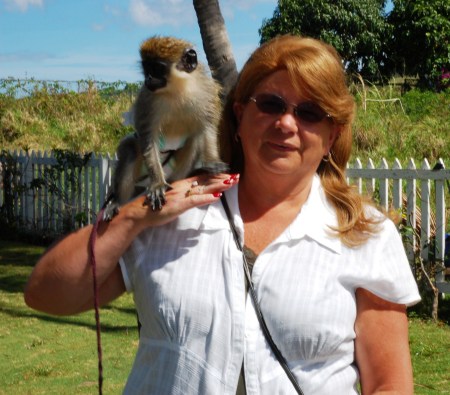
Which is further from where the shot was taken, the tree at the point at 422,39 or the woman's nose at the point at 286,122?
the tree at the point at 422,39

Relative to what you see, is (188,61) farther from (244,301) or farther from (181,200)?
(244,301)

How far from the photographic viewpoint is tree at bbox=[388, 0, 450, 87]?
2419 cm

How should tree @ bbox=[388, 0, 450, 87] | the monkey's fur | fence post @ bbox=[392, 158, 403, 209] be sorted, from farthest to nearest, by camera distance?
tree @ bbox=[388, 0, 450, 87]
fence post @ bbox=[392, 158, 403, 209]
the monkey's fur

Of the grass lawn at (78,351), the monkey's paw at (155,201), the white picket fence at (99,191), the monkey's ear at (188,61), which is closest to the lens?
the monkey's paw at (155,201)

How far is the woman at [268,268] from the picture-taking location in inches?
80.8

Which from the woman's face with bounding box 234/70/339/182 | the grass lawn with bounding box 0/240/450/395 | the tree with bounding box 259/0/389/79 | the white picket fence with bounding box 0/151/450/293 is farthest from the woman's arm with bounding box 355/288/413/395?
the tree with bounding box 259/0/389/79

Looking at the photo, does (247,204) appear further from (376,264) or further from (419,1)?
(419,1)

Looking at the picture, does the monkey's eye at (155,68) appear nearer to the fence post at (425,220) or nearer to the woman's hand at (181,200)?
the woman's hand at (181,200)

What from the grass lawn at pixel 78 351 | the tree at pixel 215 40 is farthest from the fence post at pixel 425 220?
the tree at pixel 215 40

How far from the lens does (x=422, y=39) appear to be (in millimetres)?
25031

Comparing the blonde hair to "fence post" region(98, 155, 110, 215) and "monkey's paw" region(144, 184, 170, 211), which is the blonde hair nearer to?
"monkey's paw" region(144, 184, 170, 211)

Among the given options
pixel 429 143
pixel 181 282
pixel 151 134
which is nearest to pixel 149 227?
pixel 181 282

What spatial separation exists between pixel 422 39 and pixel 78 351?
2129cm

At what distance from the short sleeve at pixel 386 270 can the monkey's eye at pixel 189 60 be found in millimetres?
1740
